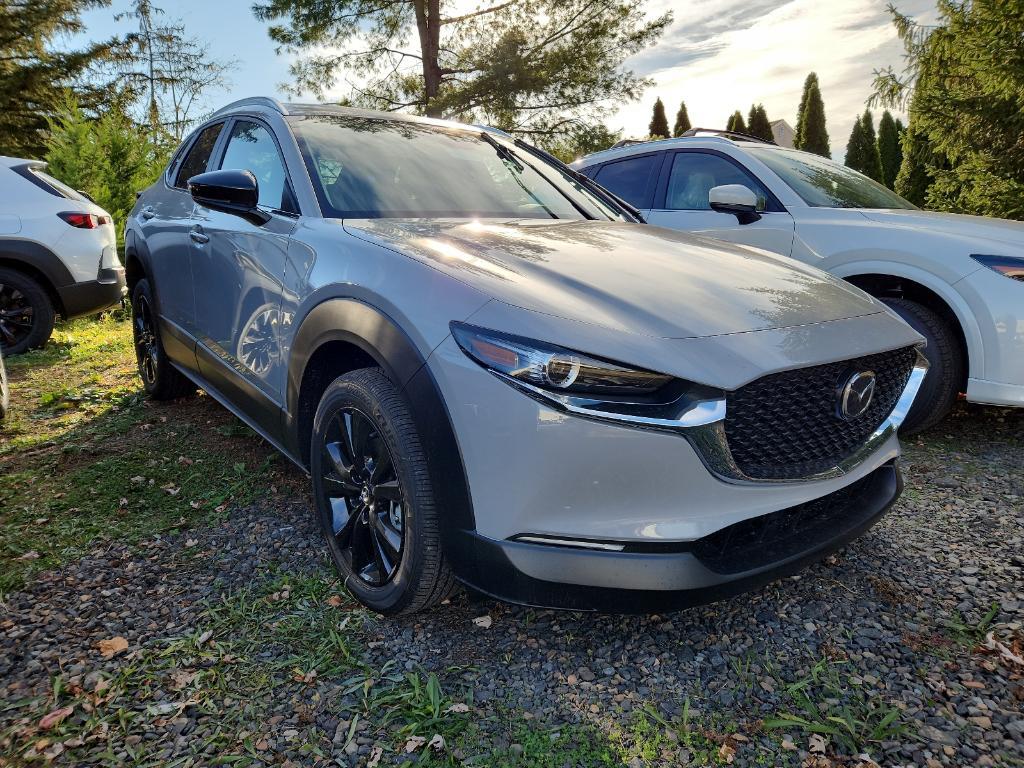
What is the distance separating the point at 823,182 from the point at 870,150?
2056cm

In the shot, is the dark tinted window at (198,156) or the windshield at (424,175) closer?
the windshield at (424,175)

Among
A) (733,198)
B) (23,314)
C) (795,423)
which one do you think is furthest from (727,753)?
(23,314)

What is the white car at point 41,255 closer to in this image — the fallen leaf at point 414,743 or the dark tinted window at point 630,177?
the dark tinted window at point 630,177

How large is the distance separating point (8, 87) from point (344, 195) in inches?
868

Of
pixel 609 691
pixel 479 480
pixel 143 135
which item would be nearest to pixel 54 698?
pixel 479 480

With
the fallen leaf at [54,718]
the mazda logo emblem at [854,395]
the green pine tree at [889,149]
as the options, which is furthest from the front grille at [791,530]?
the green pine tree at [889,149]

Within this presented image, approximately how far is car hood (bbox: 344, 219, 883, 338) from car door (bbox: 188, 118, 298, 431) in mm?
501

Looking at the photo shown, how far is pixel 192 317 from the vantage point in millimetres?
3559

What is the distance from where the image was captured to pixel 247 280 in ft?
9.56

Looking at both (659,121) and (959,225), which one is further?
(659,121)

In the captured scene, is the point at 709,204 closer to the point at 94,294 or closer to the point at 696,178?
the point at 696,178

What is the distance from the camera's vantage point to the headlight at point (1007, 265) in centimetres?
350

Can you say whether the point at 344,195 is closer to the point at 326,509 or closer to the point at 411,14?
the point at 326,509

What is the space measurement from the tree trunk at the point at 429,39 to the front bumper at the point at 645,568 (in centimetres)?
1459
